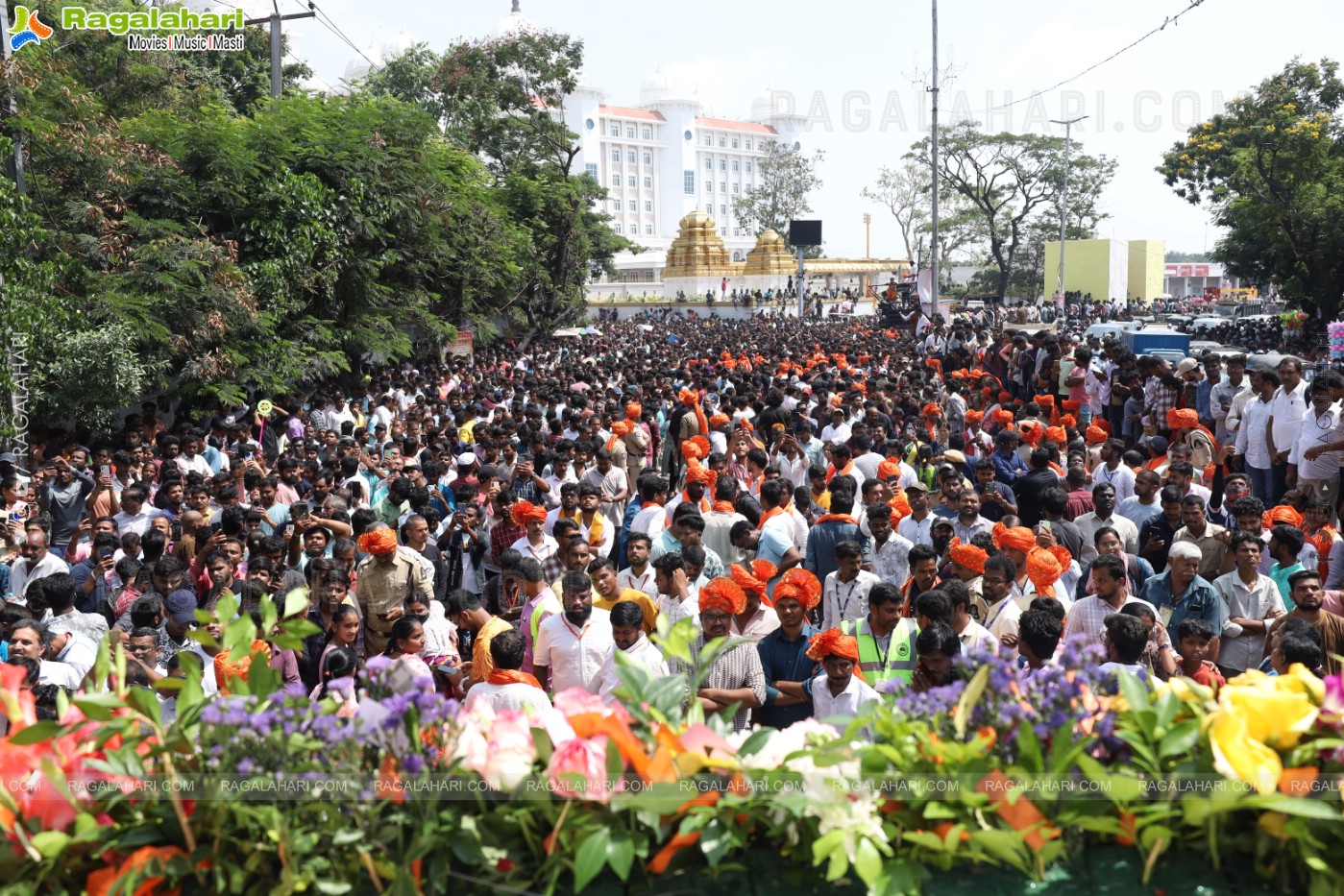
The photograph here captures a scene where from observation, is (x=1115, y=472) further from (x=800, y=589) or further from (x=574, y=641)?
(x=574, y=641)

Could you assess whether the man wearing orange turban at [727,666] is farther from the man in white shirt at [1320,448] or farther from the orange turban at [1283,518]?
the man in white shirt at [1320,448]

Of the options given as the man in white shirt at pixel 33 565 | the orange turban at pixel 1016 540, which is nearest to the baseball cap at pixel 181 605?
the man in white shirt at pixel 33 565

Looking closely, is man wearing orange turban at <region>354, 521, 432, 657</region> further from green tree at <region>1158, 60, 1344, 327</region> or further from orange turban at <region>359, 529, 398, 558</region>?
green tree at <region>1158, 60, 1344, 327</region>

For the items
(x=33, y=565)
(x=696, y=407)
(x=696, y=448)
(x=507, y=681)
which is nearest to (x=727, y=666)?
(x=507, y=681)

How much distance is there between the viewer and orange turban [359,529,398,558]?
6.29 meters

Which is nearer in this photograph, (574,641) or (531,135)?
(574,641)

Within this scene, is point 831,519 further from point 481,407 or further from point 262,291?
point 262,291

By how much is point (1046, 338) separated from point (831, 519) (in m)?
8.44

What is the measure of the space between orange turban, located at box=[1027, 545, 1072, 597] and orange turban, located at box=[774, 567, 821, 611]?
122 centimetres

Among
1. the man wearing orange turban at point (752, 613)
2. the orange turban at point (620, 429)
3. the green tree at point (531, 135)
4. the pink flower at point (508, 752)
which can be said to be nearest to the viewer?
the pink flower at point (508, 752)

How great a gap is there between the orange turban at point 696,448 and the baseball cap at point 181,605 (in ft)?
13.7

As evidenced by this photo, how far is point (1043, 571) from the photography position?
214 inches

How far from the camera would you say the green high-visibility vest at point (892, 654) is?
4.86 meters

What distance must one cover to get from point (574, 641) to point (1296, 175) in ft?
80.9
